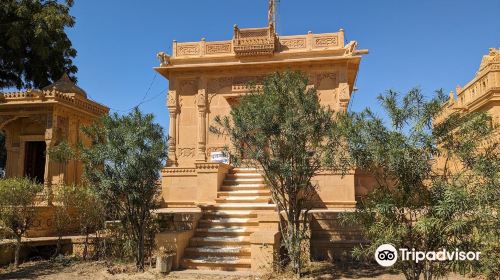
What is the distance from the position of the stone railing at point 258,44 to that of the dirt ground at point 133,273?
8241 mm

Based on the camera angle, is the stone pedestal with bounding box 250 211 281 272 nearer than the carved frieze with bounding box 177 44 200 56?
Yes

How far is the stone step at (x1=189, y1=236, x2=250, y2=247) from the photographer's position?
31.8 feet

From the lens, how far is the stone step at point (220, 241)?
9695 millimetres

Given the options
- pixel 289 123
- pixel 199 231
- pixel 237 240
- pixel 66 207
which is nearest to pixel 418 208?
pixel 289 123

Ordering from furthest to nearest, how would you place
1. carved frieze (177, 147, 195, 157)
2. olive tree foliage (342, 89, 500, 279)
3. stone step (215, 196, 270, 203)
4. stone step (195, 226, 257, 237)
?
1. carved frieze (177, 147, 195, 157)
2. stone step (215, 196, 270, 203)
3. stone step (195, 226, 257, 237)
4. olive tree foliage (342, 89, 500, 279)

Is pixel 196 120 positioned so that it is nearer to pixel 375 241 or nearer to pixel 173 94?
pixel 173 94

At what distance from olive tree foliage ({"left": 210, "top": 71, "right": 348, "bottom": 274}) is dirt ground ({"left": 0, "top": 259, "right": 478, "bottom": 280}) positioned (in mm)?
Answer: 668

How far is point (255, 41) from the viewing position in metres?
15.1

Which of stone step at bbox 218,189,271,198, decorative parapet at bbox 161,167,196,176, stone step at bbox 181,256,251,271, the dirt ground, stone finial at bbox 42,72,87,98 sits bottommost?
the dirt ground

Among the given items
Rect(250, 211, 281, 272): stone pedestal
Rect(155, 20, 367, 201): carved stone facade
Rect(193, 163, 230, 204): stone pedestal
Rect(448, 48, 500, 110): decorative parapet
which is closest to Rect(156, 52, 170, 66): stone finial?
Rect(155, 20, 367, 201): carved stone facade

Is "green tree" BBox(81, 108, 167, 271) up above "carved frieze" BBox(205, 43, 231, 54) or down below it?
below

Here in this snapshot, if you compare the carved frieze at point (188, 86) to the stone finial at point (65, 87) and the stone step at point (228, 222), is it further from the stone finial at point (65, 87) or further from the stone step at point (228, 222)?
the stone step at point (228, 222)

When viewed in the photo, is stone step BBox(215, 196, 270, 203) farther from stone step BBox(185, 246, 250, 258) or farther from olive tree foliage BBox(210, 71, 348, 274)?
olive tree foliage BBox(210, 71, 348, 274)

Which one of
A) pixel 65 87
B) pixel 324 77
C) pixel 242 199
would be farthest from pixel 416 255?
pixel 65 87
